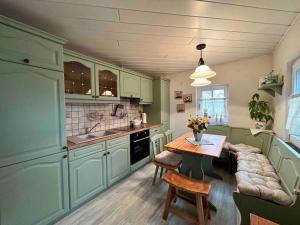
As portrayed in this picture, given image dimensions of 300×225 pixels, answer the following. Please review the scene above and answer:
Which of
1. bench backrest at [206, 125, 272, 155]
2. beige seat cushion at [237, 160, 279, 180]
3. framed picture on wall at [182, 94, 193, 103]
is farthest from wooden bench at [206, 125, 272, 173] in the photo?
framed picture on wall at [182, 94, 193, 103]

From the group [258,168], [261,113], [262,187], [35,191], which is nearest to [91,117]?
[35,191]

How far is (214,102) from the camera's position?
3787mm

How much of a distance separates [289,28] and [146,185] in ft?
9.80

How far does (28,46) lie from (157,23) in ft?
4.33

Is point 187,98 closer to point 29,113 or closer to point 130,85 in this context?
point 130,85

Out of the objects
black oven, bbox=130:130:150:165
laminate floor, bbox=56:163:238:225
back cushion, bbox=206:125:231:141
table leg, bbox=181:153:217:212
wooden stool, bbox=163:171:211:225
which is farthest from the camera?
back cushion, bbox=206:125:231:141

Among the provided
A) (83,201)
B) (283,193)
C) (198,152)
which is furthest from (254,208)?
(83,201)

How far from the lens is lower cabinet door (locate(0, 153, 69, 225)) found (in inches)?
52.6

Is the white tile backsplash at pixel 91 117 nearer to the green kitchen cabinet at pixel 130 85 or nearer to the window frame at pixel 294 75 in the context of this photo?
the green kitchen cabinet at pixel 130 85

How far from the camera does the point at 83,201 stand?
2020 millimetres

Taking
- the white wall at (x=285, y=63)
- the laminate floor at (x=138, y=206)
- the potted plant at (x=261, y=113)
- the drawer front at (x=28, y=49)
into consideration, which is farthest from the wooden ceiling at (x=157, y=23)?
the laminate floor at (x=138, y=206)

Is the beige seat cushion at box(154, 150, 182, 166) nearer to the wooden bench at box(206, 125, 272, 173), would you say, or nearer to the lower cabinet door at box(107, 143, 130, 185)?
the lower cabinet door at box(107, 143, 130, 185)

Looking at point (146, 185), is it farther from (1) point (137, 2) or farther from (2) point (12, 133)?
(1) point (137, 2)

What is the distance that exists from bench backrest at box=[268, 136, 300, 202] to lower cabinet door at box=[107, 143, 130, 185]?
212cm
